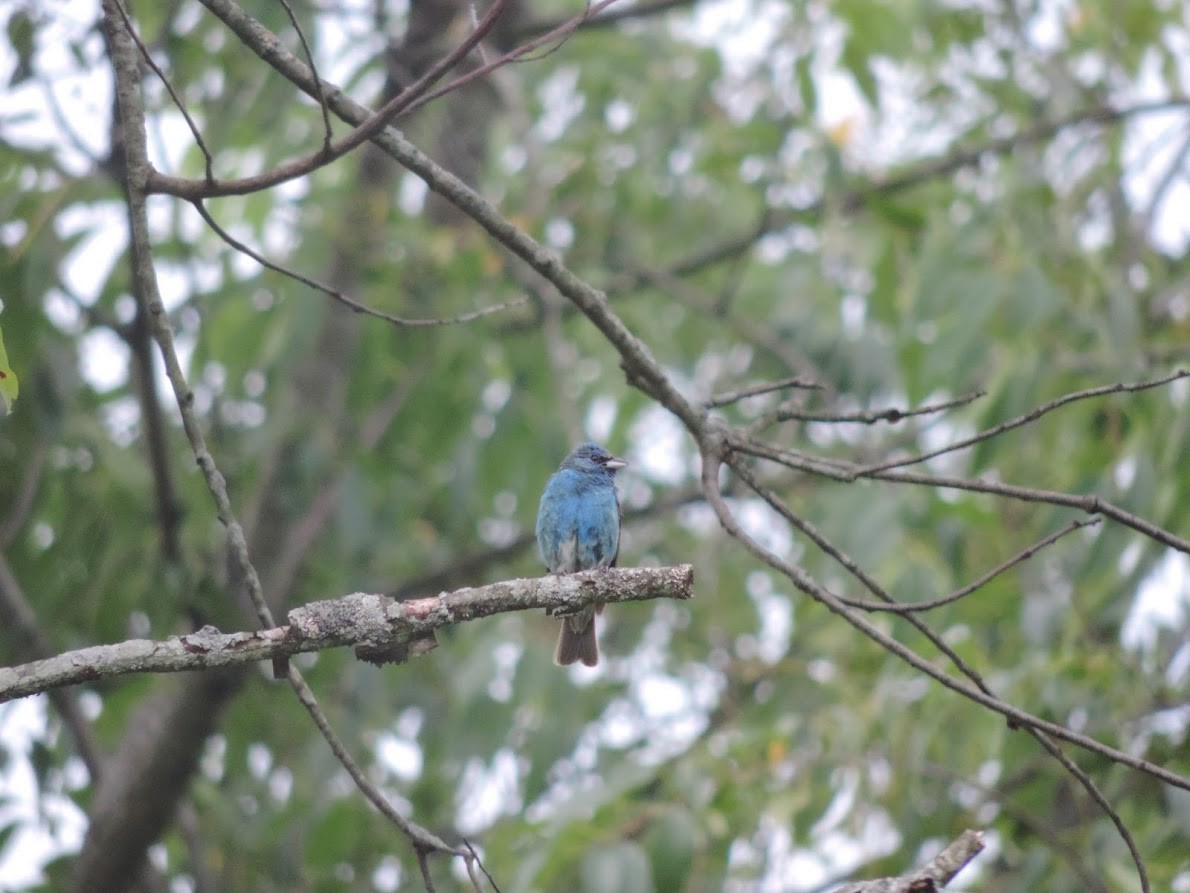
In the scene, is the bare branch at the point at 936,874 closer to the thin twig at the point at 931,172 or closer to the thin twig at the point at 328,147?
the thin twig at the point at 328,147

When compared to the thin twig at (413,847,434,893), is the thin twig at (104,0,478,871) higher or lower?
higher

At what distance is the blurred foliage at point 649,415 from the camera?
15.8 feet

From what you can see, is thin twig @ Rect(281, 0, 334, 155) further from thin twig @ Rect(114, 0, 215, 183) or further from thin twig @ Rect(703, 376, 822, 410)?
thin twig @ Rect(703, 376, 822, 410)

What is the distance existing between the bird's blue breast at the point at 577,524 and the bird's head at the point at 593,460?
0.39 ft

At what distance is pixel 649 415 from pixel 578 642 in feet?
11.1

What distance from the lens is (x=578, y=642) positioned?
5.70 meters

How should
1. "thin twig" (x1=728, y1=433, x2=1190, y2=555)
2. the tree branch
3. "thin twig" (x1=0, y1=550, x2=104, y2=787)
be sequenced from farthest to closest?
"thin twig" (x1=0, y1=550, x2=104, y2=787) → "thin twig" (x1=728, y1=433, x2=1190, y2=555) → the tree branch

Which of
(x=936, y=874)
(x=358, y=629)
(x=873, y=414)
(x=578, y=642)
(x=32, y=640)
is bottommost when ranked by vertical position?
(x=936, y=874)

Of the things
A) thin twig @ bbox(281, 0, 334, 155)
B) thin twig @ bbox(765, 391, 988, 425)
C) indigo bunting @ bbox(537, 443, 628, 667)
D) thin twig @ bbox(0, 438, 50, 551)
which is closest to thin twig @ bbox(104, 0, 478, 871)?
thin twig @ bbox(281, 0, 334, 155)

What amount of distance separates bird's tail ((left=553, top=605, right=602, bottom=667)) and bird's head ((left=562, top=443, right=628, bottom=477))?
2.34 ft

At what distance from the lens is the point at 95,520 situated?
17.1 feet

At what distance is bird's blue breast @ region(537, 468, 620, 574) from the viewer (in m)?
5.92

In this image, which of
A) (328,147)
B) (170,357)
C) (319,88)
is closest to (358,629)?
(170,357)

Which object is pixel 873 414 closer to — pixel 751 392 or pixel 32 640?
pixel 751 392
